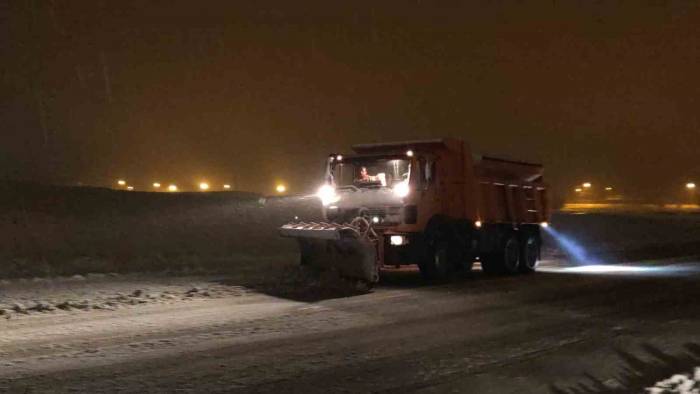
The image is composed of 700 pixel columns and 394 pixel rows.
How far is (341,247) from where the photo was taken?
18531mm

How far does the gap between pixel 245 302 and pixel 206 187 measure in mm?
71859

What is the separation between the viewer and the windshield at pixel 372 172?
1931 centimetres

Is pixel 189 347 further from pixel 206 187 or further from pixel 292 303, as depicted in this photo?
pixel 206 187

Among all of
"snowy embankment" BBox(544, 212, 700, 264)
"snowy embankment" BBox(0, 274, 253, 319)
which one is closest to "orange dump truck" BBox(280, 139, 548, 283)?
"snowy embankment" BBox(0, 274, 253, 319)

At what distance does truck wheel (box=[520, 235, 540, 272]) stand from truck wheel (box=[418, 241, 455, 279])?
145 inches

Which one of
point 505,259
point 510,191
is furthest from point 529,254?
point 510,191

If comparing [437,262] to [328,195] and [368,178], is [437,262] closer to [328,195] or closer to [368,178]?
[368,178]

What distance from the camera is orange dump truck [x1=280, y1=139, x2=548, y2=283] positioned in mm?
18641

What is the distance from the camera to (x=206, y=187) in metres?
86.2

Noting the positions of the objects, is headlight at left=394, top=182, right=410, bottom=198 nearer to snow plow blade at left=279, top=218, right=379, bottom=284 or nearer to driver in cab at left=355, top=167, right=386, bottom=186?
driver in cab at left=355, top=167, right=386, bottom=186

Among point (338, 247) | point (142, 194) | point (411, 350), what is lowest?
point (411, 350)

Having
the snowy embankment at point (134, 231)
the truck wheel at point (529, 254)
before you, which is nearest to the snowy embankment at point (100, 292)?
the snowy embankment at point (134, 231)

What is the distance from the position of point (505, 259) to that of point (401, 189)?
4806mm

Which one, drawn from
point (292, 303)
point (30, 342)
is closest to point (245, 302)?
point (292, 303)
